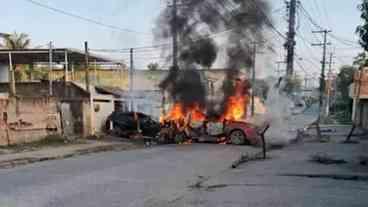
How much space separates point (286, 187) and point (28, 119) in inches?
599

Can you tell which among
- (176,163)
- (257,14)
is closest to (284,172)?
(176,163)

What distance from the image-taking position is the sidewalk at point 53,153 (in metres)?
15.1

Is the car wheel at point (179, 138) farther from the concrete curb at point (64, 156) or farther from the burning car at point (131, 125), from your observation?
the burning car at point (131, 125)

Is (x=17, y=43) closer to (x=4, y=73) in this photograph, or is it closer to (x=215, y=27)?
(x=4, y=73)

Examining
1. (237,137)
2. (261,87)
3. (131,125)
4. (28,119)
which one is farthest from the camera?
(261,87)

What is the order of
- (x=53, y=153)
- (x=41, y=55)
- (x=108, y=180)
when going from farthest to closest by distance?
(x=41, y=55) → (x=53, y=153) → (x=108, y=180)

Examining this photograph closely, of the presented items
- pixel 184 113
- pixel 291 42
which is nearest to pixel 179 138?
pixel 184 113

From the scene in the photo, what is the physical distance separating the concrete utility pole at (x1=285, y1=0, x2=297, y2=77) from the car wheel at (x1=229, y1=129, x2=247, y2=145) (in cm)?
666

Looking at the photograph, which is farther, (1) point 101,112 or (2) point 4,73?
(2) point 4,73

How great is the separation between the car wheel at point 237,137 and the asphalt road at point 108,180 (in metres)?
5.96

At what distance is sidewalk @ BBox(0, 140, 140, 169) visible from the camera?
1509 cm

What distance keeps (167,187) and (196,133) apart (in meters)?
14.3

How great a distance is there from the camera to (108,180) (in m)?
10.9

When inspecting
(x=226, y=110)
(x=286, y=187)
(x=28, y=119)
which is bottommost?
(x=286, y=187)
